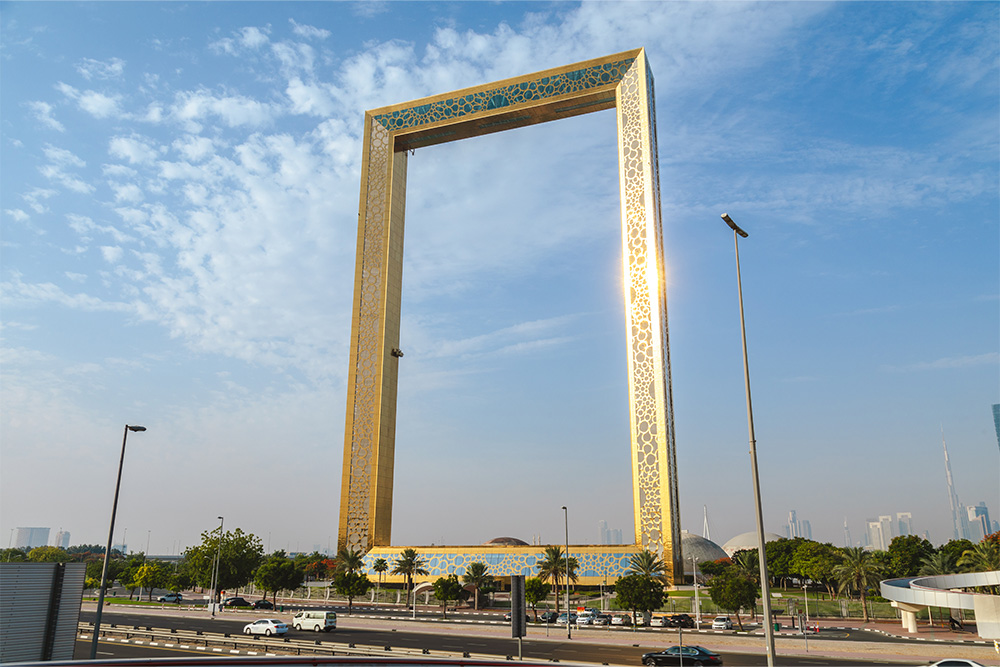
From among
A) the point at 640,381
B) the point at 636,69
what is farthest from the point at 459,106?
the point at 640,381

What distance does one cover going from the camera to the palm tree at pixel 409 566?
2872 inches

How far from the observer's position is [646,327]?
6950 centimetres

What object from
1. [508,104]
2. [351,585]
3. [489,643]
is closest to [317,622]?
[489,643]

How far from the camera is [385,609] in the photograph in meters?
69.4

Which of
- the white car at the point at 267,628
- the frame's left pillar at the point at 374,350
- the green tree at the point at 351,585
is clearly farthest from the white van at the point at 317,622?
the frame's left pillar at the point at 374,350

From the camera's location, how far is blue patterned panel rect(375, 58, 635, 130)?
256ft

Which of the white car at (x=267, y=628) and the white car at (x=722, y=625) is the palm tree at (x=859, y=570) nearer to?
the white car at (x=722, y=625)

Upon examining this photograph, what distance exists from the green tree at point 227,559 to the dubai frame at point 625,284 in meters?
9.43

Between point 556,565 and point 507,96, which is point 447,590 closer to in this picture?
point 556,565

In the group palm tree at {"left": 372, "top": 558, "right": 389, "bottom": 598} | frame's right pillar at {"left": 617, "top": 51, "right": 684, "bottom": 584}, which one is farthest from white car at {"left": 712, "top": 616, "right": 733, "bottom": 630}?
palm tree at {"left": 372, "top": 558, "right": 389, "bottom": 598}

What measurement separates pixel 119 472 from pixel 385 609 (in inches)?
1818

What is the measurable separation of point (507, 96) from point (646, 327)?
1272 inches

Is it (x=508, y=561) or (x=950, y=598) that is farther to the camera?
(x=508, y=561)

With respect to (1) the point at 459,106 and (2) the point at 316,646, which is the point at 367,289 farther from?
(2) the point at 316,646
